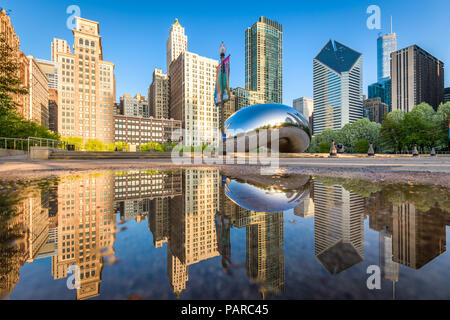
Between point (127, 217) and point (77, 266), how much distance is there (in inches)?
40.1

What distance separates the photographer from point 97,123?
96.2 meters

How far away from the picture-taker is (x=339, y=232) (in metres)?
1.71

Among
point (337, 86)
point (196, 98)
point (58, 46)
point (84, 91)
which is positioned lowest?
point (84, 91)

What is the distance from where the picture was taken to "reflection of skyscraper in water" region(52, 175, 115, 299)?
1126 mm

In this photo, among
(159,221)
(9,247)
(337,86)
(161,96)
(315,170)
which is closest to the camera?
(9,247)

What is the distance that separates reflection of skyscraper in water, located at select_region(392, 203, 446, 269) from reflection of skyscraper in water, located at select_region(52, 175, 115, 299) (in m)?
1.71

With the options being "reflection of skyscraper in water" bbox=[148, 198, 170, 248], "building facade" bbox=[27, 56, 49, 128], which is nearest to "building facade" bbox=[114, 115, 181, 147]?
"building facade" bbox=[27, 56, 49, 128]

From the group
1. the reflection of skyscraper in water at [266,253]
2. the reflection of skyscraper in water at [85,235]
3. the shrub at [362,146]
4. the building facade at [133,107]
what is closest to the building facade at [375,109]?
the shrub at [362,146]

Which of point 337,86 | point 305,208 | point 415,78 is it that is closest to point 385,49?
point 337,86

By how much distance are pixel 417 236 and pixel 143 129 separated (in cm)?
12638

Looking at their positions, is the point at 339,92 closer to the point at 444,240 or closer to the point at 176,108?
the point at 176,108

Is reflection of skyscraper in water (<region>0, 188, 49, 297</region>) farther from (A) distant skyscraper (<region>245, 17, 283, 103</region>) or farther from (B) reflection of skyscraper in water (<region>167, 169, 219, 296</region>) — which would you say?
(A) distant skyscraper (<region>245, 17, 283, 103</region>)

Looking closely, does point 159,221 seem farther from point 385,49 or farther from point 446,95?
point 385,49
